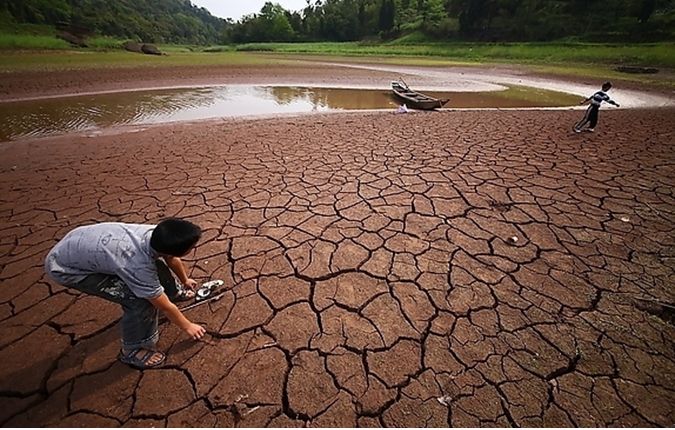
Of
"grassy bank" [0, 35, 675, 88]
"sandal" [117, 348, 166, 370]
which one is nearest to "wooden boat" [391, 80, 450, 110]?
"sandal" [117, 348, 166, 370]

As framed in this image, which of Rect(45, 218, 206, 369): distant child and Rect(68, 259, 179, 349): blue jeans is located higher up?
Rect(45, 218, 206, 369): distant child

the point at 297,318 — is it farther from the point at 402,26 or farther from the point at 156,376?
the point at 402,26

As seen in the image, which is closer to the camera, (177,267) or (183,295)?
(177,267)

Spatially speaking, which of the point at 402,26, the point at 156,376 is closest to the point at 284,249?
the point at 156,376

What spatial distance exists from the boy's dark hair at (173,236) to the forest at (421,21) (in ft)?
149

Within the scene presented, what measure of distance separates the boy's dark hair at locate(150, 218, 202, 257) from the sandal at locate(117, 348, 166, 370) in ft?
2.59

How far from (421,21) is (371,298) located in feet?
221

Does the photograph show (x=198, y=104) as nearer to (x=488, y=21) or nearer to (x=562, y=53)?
(x=562, y=53)

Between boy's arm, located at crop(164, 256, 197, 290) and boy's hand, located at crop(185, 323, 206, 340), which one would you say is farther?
boy's arm, located at crop(164, 256, 197, 290)

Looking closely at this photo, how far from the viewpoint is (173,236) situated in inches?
58.2

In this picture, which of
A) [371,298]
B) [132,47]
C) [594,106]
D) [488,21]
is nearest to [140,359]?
[371,298]

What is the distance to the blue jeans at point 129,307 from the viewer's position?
164 centimetres

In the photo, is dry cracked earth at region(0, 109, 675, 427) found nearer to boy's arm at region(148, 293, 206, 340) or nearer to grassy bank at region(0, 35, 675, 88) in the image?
boy's arm at region(148, 293, 206, 340)

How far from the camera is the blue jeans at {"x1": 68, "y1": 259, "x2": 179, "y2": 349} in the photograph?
5.39ft
